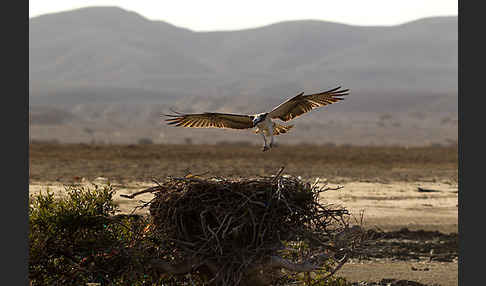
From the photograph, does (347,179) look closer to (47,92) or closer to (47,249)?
(47,249)

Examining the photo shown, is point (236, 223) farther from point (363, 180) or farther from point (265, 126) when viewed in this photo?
point (363, 180)

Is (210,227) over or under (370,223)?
over

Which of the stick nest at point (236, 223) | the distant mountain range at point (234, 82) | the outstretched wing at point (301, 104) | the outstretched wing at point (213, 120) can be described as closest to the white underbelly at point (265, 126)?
the outstretched wing at point (301, 104)

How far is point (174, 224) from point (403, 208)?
15.6 meters

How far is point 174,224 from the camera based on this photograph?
9523 millimetres

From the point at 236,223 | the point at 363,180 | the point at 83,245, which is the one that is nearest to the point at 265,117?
the point at 236,223

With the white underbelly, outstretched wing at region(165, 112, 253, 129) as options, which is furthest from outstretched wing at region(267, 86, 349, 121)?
outstretched wing at region(165, 112, 253, 129)

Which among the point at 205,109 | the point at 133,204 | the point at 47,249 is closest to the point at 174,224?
the point at 47,249

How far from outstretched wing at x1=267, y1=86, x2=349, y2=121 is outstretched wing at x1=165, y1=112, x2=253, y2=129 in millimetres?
443

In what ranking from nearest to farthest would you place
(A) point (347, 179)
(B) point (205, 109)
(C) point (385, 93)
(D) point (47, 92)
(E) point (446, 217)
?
(E) point (446, 217), (A) point (347, 179), (B) point (205, 109), (C) point (385, 93), (D) point (47, 92)

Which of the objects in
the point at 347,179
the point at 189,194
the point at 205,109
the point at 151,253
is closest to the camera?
the point at 189,194

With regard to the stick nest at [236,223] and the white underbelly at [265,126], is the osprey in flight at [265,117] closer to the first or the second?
the white underbelly at [265,126]

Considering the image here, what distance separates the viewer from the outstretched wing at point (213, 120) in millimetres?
10164

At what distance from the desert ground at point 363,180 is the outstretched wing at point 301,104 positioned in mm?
1312
